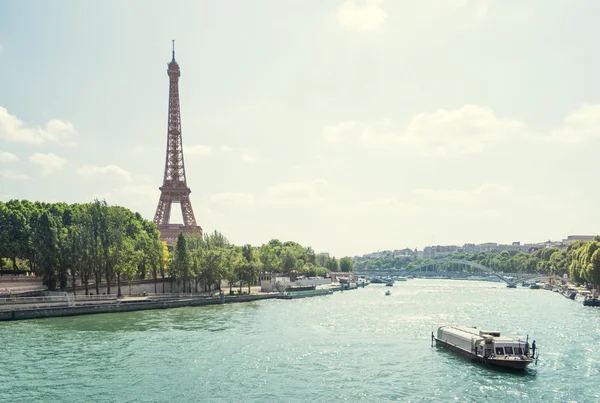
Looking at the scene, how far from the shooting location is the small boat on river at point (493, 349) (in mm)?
36750

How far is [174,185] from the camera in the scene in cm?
12038

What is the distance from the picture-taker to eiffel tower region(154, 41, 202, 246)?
119312 mm

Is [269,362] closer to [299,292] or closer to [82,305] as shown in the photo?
[82,305]

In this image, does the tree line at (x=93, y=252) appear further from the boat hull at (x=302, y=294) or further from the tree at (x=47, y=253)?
the boat hull at (x=302, y=294)

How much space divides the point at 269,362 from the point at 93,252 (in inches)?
1686

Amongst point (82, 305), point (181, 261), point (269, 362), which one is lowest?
point (269, 362)

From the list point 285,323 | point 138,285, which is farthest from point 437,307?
point 138,285

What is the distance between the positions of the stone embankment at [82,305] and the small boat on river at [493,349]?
4264 centimetres

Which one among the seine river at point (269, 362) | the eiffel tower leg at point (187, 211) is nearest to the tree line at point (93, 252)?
the seine river at point (269, 362)

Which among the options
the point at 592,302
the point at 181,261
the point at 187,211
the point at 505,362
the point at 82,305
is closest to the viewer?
the point at 505,362

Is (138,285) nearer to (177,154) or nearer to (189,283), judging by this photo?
(189,283)

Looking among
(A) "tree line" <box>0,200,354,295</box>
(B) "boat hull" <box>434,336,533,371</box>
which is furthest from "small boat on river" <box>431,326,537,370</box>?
(A) "tree line" <box>0,200,354,295</box>

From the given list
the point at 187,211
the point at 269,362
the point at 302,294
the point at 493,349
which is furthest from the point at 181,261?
the point at 493,349

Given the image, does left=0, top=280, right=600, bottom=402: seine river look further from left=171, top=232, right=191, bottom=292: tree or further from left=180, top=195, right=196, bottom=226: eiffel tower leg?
left=180, top=195, right=196, bottom=226: eiffel tower leg
